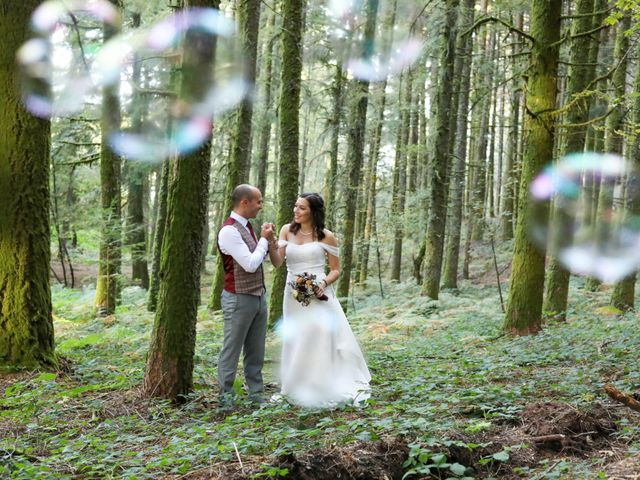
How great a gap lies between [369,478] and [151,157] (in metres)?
13.4

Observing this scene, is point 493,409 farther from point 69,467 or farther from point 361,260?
point 361,260

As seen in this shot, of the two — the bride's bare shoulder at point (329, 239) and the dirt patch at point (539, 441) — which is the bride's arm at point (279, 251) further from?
→ the dirt patch at point (539, 441)

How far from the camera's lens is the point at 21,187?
679 cm

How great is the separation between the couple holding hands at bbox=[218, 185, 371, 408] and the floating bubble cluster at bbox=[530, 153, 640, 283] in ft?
15.5

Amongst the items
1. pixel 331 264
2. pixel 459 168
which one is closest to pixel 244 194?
pixel 331 264

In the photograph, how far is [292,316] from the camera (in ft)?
21.7

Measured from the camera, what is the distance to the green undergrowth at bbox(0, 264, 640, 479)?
3.60 metres

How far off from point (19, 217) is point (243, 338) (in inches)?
128

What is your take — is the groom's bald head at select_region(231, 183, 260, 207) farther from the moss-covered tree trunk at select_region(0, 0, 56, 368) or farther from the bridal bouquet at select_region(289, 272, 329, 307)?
the moss-covered tree trunk at select_region(0, 0, 56, 368)

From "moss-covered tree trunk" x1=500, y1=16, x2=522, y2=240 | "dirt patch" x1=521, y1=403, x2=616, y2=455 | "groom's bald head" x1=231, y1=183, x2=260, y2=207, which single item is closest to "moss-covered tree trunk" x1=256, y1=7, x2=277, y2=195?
"moss-covered tree trunk" x1=500, y1=16, x2=522, y2=240

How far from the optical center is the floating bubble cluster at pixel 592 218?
10.1m

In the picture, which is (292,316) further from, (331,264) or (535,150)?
(535,150)

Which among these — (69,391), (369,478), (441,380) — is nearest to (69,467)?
(369,478)

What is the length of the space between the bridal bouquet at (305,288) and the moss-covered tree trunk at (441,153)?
9.90 metres
